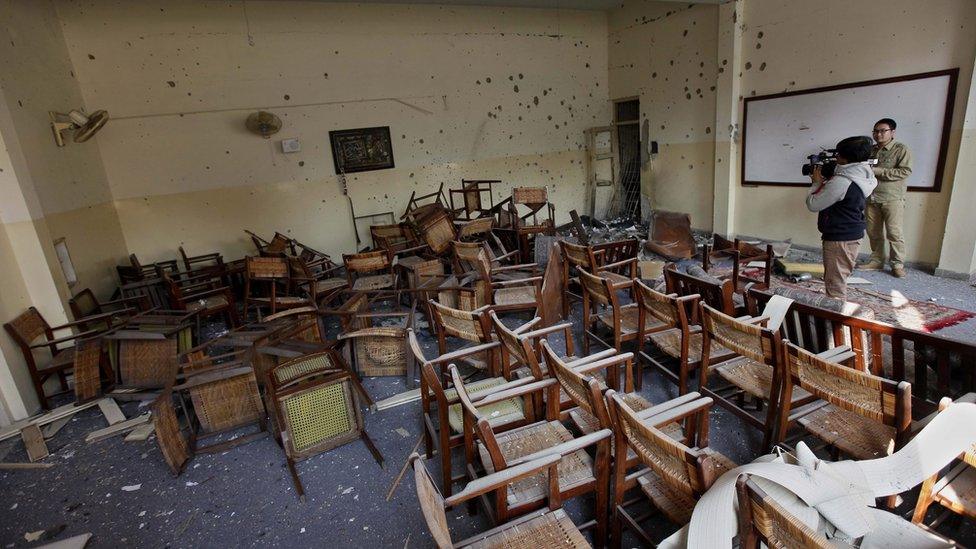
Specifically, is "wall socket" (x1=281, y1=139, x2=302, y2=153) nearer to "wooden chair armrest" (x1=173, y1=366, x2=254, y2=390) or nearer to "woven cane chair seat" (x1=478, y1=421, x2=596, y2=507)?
"wooden chair armrest" (x1=173, y1=366, x2=254, y2=390)

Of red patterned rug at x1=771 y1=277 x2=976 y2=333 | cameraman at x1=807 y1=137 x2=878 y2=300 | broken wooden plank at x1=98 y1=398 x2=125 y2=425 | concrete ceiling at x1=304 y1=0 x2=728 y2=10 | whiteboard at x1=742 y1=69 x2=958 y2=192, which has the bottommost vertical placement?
red patterned rug at x1=771 y1=277 x2=976 y2=333

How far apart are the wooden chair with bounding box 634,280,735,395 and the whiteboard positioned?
3.66 m

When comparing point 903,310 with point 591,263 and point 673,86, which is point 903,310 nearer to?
point 591,263

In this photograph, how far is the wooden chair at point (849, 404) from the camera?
1509mm

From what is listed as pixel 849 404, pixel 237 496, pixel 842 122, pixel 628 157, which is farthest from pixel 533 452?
pixel 628 157

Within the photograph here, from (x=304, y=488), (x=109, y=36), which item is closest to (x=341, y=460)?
(x=304, y=488)

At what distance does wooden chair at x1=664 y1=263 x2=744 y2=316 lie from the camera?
251 cm

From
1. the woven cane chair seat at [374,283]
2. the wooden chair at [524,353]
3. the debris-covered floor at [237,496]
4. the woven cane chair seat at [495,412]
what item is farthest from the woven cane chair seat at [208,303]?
the wooden chair at [524,353]

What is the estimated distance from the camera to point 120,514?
7.62 ft

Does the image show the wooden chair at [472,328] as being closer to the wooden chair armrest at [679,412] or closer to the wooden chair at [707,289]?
the wooden chair armrest at [679,412]

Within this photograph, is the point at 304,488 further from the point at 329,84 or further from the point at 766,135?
the point at 766,135

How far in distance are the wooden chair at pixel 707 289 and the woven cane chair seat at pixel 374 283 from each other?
2592 mm

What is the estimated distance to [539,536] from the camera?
1497mm

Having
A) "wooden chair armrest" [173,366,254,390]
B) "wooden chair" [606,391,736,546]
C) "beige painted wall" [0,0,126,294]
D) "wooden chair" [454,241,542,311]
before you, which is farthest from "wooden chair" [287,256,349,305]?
"wooden chair" [606,391,736,546]
